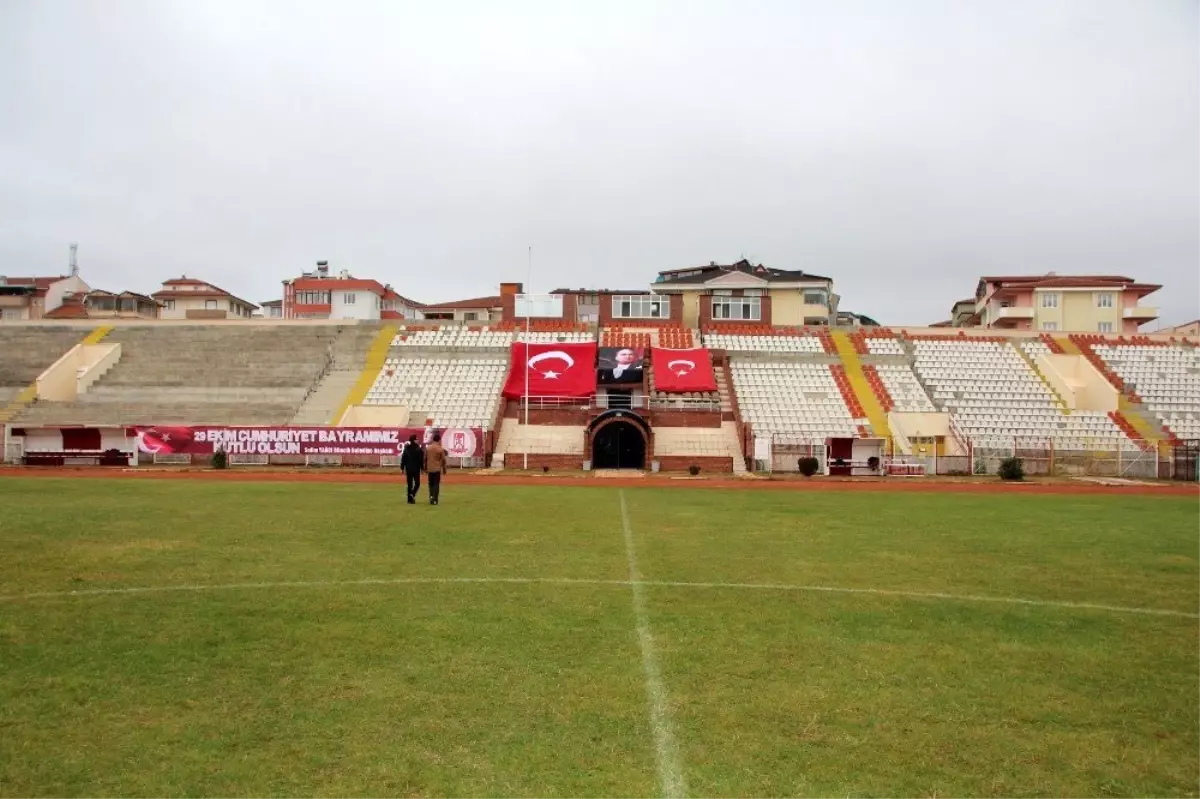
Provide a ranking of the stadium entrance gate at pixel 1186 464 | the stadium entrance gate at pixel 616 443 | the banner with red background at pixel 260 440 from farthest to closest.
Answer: the stadium entrance gate at pixel 616 443 < the banner with red background at pixel 260 440 < the stadium entrance gate at pixel 1186 464

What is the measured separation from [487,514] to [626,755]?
15.0 meters

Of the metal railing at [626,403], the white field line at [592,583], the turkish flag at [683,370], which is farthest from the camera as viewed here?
the turkish flag at [683,370]

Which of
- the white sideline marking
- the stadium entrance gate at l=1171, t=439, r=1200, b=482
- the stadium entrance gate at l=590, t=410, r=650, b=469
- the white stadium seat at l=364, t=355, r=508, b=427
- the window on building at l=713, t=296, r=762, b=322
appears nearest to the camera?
the white sideline marking

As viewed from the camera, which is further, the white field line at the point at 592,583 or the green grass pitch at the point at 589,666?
the white field line at the point at 592,583

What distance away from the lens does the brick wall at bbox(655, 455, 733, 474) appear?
43384mm

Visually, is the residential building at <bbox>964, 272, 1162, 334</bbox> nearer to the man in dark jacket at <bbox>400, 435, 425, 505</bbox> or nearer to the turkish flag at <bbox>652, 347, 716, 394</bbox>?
the turkish flag at <bbox>652, 347, 716, 394</bbox>

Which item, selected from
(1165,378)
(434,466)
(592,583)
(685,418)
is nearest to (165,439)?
(685,418)

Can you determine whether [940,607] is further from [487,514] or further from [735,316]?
[735,316]

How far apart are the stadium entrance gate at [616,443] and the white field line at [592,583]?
1278 inches

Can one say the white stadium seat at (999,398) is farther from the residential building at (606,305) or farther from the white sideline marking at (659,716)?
the white sideline marking at (659,716)

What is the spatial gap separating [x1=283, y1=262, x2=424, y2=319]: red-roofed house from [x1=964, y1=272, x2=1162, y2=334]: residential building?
56.4 m

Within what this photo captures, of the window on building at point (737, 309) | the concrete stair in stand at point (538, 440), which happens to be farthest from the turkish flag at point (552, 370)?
the window on building at point (737, 309)

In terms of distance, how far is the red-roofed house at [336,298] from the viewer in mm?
86938

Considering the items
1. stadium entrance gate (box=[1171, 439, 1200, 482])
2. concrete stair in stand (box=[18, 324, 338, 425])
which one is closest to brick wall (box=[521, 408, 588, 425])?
concrete stair in stand (box=[18, 324, 338, 425])
